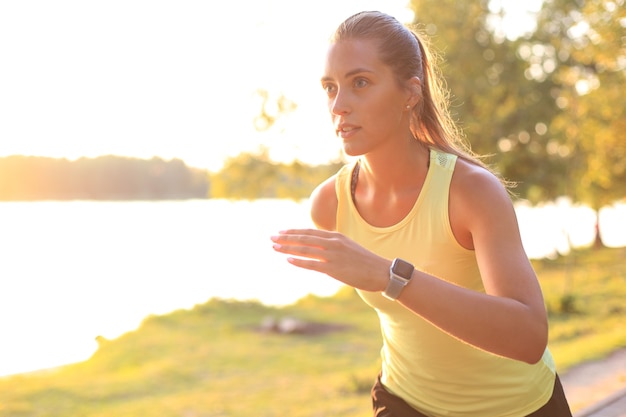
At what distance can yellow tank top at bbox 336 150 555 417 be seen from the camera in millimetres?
1972

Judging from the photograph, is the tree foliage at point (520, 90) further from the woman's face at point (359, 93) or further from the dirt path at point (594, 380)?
the woman's face at point (359, 93)

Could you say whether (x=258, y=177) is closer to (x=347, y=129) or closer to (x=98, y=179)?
(x=98, y=179)

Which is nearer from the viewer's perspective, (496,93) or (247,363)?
(247,363)

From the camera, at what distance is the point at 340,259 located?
163cm

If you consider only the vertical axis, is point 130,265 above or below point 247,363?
below

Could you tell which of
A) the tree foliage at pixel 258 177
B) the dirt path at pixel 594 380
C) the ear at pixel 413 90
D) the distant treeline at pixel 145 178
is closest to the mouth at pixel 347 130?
the ear at pixel 413 90

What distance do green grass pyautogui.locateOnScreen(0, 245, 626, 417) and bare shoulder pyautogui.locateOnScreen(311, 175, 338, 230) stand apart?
5103 millimetres

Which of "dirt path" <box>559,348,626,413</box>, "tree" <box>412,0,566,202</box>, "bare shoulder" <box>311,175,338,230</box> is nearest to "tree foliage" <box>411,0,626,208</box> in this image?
"tree" <box>412,0,566,202</box>

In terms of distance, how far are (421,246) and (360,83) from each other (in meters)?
0.47

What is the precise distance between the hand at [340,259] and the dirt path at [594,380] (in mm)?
3741

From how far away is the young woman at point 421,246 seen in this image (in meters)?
1.68

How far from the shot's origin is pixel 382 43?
204 cm

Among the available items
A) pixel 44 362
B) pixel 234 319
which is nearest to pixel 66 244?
pixel 234 319

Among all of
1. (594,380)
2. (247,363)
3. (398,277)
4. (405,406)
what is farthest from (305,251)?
(247,363)
